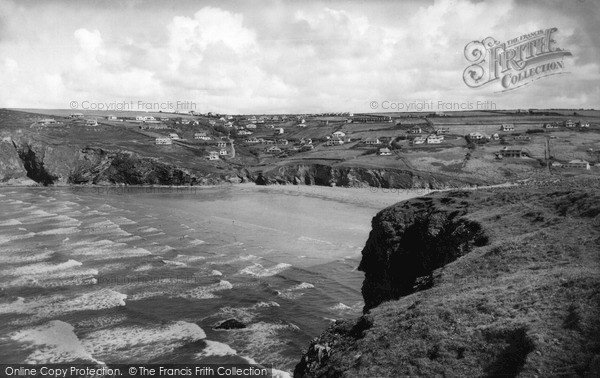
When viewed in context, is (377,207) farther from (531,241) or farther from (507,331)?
(507,331)

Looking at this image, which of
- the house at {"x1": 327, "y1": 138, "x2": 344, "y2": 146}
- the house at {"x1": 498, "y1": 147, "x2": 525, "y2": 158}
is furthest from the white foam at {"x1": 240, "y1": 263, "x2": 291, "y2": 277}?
the house at {"x1": 327, "y1": 138, "x2": 344, "y2": 146}

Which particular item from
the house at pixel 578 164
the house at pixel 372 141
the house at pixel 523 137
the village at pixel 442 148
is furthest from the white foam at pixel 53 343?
the house at pixel 523 137

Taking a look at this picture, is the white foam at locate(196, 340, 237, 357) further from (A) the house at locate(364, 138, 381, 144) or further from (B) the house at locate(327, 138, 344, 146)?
(B) the house at locate(327, 138, 344, 146)

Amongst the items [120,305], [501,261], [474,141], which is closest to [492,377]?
[501,261]

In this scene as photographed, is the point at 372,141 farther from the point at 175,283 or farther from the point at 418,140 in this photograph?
the point at 175,283

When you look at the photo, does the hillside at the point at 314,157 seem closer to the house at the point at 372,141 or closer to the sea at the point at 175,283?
the house at the point at 372,141

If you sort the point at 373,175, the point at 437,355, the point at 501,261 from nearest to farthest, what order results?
the point at 437,355
the point at 501,261
the point at 373,175
